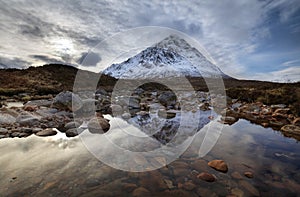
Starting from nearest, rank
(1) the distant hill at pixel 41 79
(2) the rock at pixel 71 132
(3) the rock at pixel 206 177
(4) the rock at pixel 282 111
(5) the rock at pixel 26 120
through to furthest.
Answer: (3) the rock at pixel 206 177 → (2) the rock at pixel 71 132 → (5) the rock at pixel 26 120 → (4) the rock at pixel 282 111 → (1) the distant hill at pixel 41 79

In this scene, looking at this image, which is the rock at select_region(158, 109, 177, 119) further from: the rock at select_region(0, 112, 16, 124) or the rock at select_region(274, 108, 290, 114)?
the rock at select_region(0, 112, 16, 124)

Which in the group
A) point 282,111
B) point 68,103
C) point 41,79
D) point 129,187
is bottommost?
point 129,187

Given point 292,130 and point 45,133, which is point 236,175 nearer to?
point 292,130

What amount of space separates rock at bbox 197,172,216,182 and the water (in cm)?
10

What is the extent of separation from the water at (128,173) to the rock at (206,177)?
0.10 m

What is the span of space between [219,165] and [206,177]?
57 centimetres

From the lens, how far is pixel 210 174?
3.07 m

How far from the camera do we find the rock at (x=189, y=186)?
2699 mm

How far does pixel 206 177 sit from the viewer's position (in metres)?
2.97

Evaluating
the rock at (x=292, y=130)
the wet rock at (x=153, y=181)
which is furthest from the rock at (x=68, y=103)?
the rock at (x=292, y=130)

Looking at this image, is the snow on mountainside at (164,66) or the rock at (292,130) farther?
the snow on mountainside at (164,66)

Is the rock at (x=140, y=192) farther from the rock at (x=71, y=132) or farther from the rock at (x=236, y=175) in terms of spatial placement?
the rock at (x=71, y=132)

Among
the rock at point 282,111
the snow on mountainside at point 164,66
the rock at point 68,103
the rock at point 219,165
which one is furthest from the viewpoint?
the snow on mountainside at point 164,66

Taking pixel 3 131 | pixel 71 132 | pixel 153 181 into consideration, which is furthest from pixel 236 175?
pixel 3 131
